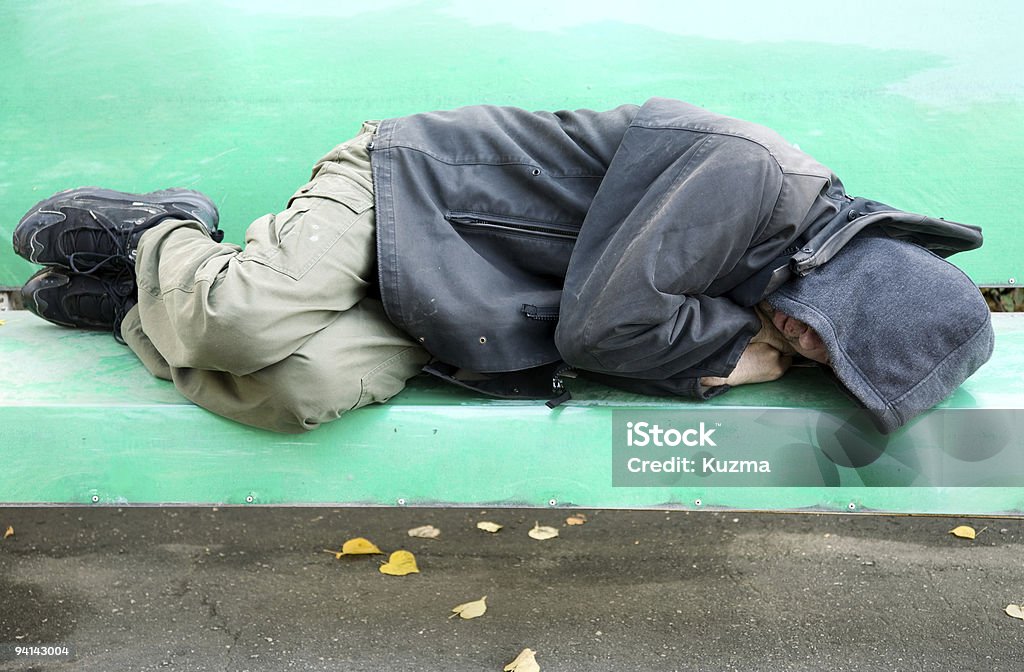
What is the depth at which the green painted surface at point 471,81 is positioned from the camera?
2.45 metres

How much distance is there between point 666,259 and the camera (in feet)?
5.07

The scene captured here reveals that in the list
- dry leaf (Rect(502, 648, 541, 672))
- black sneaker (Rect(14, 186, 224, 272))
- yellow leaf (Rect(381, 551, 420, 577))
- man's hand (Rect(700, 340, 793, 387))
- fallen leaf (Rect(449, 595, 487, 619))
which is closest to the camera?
man's hand (Rect(700, 340, 793, 387))

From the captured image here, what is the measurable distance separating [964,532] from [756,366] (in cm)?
115

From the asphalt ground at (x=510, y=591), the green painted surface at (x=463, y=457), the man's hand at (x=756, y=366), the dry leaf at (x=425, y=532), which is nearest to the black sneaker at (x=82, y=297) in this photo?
the green painted surface at (x=463, y=457)

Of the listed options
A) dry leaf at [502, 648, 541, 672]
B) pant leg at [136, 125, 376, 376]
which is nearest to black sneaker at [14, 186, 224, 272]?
pant leg at [136, 125, 376, 376]

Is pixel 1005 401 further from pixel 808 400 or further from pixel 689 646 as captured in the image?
pixel 689 646

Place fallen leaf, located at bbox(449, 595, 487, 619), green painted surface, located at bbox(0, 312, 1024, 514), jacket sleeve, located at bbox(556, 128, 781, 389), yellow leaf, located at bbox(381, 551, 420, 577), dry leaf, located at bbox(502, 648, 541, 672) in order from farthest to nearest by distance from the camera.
Answer: yellow leaf, located at bbox(381, 551, 420, 577)
fallen leaf, located at bbox(449, 595, 487, 619)
dry leaf, located at bbox(502, 648, 541, 672)
green painted surface, located at bbox(0, 312, 1024, 514)
jacket sleeve, located at bbox(556, 128, 781, 389)

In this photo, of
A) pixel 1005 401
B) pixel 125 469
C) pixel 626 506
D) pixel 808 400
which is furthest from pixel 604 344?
pixel 125 469

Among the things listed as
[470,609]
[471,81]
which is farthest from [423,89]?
[470,609]

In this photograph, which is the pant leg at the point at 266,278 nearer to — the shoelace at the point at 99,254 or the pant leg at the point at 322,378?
the pant leg at the point at 322,378

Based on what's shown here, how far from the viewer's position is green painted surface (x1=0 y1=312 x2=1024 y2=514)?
165cm

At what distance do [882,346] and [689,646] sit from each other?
82 centimetres

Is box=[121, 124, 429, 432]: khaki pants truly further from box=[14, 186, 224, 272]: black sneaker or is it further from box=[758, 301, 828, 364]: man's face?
box=[758, 301, 828, 364]: man's face

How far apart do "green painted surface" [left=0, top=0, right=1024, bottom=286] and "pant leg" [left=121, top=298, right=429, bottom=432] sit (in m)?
0.98
